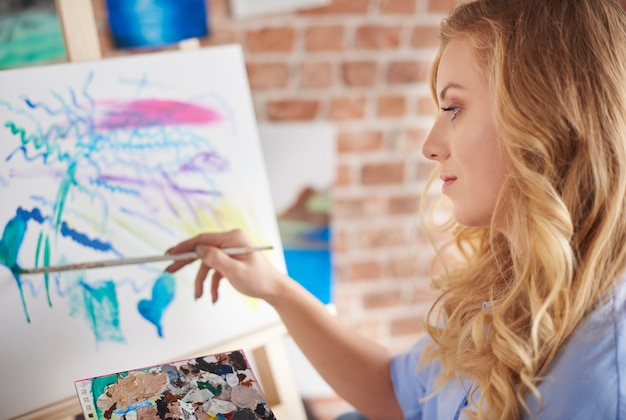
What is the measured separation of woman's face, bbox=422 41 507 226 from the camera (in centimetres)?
94

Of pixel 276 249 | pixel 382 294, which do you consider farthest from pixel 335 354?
pixel 382 294

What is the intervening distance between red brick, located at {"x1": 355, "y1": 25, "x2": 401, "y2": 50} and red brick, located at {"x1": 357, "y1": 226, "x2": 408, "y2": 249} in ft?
1.59

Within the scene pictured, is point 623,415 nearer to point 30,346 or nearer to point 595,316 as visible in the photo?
point 595,316

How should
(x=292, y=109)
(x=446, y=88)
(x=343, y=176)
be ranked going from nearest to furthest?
(x=446, y=88) → (x=292, y=109) → (x=343, y=176)

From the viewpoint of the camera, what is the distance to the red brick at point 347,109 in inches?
70.2

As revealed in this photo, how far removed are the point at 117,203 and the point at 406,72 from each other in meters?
0.96

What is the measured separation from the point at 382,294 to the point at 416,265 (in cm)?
13

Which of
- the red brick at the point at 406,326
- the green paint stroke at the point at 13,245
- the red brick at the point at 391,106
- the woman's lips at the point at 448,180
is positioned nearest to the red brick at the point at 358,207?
the red brick at the point at 391,106

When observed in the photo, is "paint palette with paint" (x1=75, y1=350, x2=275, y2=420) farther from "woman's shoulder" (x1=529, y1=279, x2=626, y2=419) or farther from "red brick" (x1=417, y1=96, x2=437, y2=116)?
"red brick" (x1=417, y1=96, x2=437, y2=116)

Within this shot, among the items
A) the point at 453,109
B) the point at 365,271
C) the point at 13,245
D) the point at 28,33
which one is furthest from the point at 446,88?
the point at 365,271

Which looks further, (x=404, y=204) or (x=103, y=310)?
(x=404, y=204)

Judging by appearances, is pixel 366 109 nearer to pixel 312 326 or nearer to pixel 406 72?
pixel 406 72

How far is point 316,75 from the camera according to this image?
1.74 meters

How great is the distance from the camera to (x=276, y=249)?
4.27 feet
